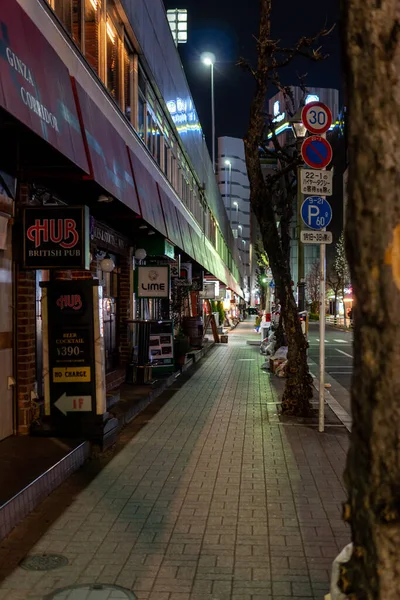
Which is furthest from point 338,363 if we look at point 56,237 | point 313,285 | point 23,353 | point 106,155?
point 313,285

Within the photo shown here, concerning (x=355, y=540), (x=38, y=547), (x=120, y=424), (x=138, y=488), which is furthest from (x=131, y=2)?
(x=355, y=540)

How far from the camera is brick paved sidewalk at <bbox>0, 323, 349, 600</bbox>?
13.9 feet

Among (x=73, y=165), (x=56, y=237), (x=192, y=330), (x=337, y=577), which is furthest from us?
(x=192, y=330)

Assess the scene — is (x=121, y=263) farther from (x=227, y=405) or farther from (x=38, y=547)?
(x=38, y=547)

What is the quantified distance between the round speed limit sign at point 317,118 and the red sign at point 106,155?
3075 mm

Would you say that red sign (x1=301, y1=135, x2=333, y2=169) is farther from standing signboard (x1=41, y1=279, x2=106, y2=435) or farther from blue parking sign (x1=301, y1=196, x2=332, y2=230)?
standing signboard (x1=41, y1=279, x2=106, y2=435)

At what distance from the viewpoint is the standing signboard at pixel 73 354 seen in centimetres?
764

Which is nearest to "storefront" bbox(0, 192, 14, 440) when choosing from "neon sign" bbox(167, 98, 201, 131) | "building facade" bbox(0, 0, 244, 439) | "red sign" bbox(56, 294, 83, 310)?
"building facade" bbox(0, 0, 244, 439)

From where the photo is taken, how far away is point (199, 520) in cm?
544

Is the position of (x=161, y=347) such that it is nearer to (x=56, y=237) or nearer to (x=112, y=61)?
(x=112, y=61)

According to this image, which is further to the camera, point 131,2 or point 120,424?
point 131,2

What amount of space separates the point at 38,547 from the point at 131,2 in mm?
11678

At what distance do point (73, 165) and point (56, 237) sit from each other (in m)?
0.90

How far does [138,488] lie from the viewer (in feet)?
21.0
